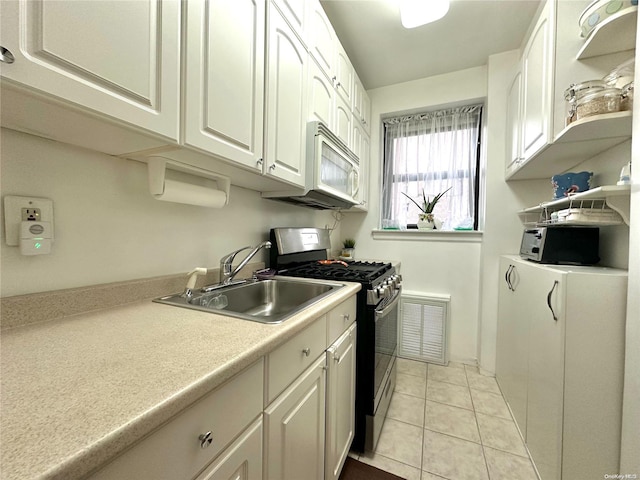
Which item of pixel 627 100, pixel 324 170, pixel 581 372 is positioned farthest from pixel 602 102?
pixel 324 170

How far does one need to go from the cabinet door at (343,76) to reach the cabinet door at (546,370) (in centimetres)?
174

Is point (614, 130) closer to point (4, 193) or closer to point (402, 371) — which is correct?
point (402, 371)

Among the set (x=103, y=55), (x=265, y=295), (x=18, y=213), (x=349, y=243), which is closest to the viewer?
(x=103, y=55)

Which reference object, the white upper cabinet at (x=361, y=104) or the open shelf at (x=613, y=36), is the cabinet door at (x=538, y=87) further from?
the white upper cabinet at (x=361, y=104)

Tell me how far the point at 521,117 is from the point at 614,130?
0.70 metres

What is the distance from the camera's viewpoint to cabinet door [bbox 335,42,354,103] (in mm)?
1901

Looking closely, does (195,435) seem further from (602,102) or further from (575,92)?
(575,92)

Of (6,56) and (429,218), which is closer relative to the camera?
(6,56)

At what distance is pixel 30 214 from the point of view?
74 centimetres

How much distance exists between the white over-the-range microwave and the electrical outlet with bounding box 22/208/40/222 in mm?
1050

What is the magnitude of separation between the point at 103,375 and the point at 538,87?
2339mm

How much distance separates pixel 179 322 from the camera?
0.78m

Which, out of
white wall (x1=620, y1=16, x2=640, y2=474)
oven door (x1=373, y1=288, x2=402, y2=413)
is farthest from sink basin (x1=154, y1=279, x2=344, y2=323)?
white wall (x1=620, y1=16, x2=640, y2=474)

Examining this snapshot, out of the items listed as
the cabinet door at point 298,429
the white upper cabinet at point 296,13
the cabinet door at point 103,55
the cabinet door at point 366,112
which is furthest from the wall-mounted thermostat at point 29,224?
the cabinet door at point 366,112
